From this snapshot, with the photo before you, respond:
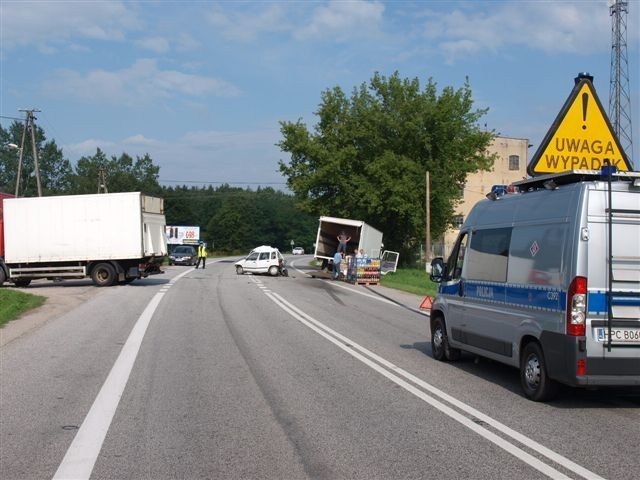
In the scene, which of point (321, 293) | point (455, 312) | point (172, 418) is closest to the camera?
point (172, 418)

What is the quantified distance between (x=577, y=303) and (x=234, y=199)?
469ft

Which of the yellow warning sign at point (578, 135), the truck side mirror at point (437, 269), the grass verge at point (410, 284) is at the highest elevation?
the yellow warning sign at point (578, 135)

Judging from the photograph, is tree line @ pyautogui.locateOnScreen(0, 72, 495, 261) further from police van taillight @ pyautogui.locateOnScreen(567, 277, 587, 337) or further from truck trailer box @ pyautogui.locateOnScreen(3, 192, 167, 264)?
police van taillight @ pyautogui.locateOnScreen(567, 277, 587, 337)

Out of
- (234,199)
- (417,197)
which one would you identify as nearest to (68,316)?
(417,197)

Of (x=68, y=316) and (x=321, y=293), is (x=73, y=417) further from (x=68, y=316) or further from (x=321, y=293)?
(x=321, y=293)

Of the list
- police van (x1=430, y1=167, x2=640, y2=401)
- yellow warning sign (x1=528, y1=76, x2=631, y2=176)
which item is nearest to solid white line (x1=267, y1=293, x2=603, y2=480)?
police van (x1=430, y1=167, x2=640, y2=401)

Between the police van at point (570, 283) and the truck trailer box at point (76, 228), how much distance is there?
2196 cm

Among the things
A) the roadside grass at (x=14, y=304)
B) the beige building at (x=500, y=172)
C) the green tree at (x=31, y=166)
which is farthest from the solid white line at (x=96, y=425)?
the green tree at (x=31, y=166)

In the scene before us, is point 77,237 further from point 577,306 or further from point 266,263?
point 577,306

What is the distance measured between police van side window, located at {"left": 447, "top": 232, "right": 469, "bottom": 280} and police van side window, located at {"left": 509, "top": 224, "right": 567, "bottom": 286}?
5.56ft

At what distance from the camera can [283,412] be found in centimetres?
740

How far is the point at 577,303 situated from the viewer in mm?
7379

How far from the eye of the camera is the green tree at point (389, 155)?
157 feet

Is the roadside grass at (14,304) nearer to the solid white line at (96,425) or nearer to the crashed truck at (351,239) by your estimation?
the solid white line at (96,425)
